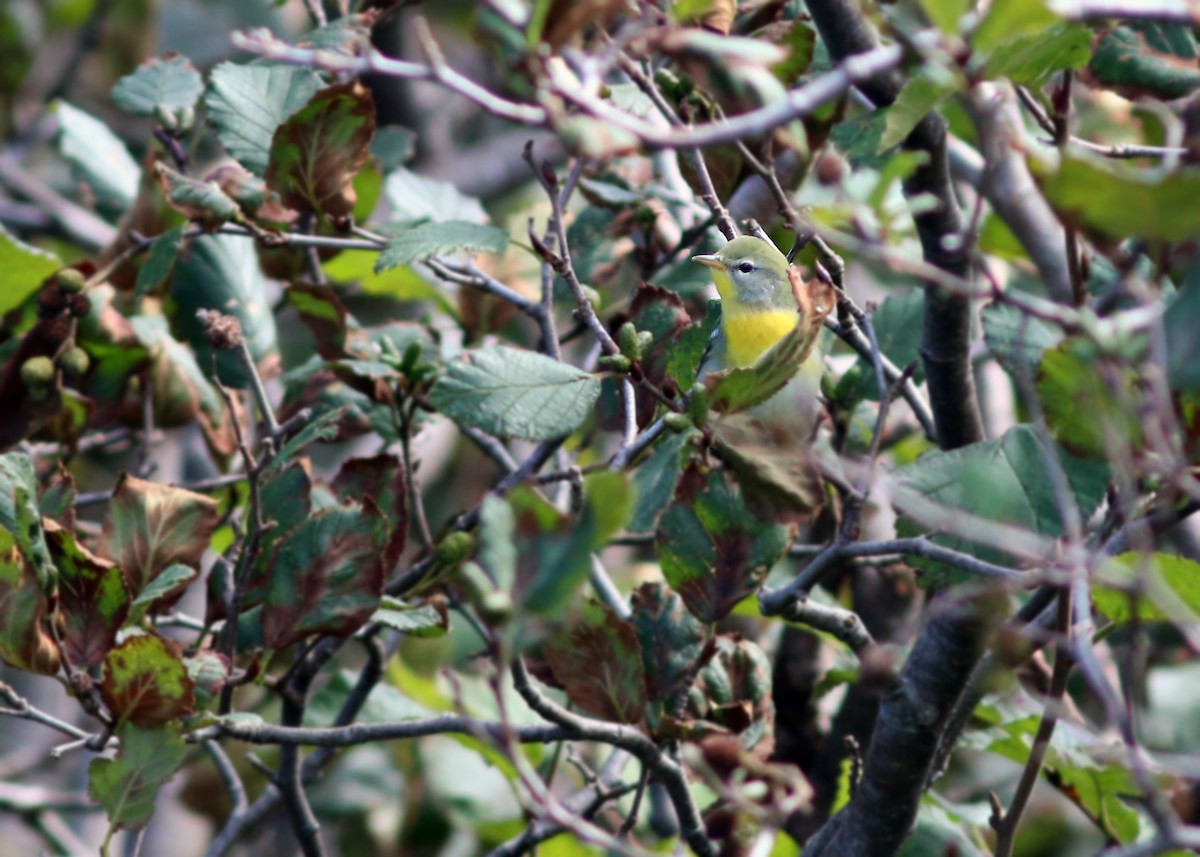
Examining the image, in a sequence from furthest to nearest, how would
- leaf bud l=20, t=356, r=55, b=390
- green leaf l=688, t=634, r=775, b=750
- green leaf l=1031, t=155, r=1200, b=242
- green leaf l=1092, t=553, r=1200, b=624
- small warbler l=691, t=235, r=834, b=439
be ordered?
small warbler l=691, t=235, r=834, b=439 → leaf bud l=20, t=356, r=55, b=390 → green leaf l=688, t=634, r=775, b=750 → green leaf l=1092, t=553, r=1200, b=624 → green leaf l=1031, t=155, r=1200, b=242

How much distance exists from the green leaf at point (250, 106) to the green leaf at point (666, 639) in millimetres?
659

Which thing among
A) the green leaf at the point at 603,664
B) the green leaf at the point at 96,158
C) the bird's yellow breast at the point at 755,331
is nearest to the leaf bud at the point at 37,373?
the green leaf at the point at 96,158

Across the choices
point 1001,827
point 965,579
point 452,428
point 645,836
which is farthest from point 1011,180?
point 452,428

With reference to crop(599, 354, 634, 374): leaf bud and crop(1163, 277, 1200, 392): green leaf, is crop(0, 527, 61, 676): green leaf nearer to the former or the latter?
crop(599, 354, 634, 374): leaf bud

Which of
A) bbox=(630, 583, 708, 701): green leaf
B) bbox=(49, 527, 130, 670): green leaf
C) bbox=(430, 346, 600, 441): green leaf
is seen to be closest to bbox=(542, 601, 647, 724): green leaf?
bbox=(630, 583, 708, 701): green leaf

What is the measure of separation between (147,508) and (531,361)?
415 mm

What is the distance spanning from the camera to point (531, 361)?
1.14m

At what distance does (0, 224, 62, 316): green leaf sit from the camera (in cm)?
157

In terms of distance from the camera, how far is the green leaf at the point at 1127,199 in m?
0.64

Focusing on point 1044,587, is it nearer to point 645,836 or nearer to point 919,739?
point 919,739

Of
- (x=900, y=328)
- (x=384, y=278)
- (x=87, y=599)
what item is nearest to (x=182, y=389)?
(x=384, y=278)

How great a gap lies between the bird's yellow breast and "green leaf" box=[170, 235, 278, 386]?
0.60 m

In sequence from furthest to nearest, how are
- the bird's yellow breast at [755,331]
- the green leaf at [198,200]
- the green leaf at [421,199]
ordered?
the green leaf at [421,199]
the bird's yellow breast at [755,331]
the green leaf at [198,200]

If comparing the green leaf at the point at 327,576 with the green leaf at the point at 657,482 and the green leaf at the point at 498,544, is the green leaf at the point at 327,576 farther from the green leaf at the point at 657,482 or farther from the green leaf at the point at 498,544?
the green leaf at the point at 498,544
